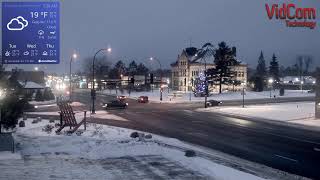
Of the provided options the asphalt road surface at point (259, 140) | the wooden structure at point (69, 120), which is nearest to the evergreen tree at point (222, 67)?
the asphalt road surface at point (259, 140)

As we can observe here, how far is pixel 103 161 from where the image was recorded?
69.5 ft

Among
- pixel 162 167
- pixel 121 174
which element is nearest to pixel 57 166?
pixel 121 174

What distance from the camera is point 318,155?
25.0m

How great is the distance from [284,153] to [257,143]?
Result: 412cm

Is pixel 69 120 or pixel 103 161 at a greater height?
pixel 69 120

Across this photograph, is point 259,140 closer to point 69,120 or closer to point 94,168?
point 69,120
